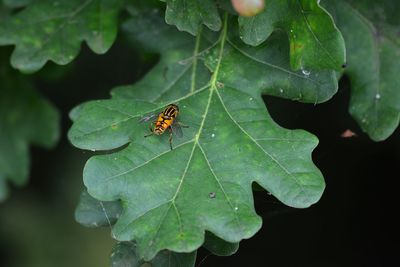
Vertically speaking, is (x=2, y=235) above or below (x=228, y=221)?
below

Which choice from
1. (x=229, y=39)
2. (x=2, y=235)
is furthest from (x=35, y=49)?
(x=2, y=235)

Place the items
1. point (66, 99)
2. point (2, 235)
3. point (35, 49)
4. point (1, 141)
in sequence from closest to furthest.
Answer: point (35, 49) < point (1, 141) < point (66, 99) < point (2, 235)

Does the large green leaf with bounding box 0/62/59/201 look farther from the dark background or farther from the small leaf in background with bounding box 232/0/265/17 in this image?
the small leaf in background with bounding box 232/0/265/17

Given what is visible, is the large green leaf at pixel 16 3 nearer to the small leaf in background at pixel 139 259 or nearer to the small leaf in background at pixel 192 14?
the small leaf in background at pixel 192 14

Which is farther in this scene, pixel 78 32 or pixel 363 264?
pixel 363 264

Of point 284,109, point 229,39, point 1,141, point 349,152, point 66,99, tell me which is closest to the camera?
point 229,39

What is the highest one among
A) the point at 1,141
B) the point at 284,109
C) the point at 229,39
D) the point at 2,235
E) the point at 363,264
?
the point at 229,39

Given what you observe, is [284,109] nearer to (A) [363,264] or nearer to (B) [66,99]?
(A) [363,264]
